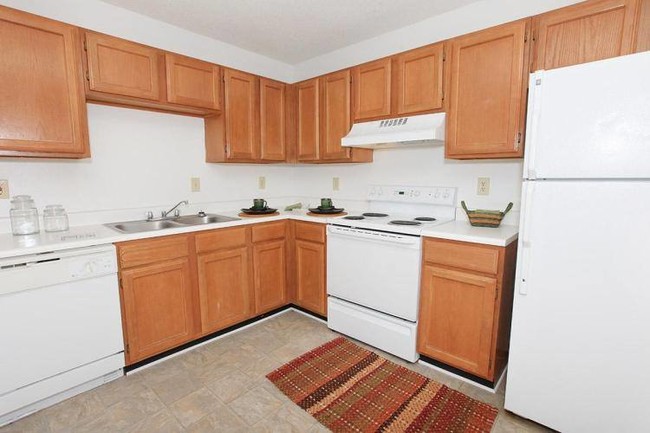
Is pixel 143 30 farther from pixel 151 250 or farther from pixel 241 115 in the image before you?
pixel 151 250

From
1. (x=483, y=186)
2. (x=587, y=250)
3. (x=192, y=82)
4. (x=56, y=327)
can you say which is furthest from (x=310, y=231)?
(x=587, y=250)

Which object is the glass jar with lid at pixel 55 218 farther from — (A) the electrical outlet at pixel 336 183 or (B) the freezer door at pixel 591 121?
(B) the freezer door at pixel 591 121

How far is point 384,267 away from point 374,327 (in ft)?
1.51

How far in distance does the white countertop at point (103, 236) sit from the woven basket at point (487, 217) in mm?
47

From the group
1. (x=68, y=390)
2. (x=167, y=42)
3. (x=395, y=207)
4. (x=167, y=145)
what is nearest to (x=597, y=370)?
(x=395, y=207)

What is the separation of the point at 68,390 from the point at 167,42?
2.49 meters

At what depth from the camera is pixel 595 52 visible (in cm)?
164

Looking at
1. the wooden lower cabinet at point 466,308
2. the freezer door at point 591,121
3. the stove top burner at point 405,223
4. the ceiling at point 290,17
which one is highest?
the ceiling at point 290,17

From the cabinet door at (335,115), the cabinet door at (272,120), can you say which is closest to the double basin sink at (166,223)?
the cabinet door at (272,120)

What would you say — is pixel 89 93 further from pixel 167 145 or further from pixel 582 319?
pixel 582 319

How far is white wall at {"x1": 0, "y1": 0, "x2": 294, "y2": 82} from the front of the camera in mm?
2064

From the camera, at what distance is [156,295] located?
213 centimetres

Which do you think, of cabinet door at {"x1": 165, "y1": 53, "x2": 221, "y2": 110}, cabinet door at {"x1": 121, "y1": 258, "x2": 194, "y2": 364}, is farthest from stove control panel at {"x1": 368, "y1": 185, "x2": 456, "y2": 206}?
cabinet door at {"x1": 121, "y1": 258, "x2": 194, "y2": 364}

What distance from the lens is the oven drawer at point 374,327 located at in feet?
7.13
